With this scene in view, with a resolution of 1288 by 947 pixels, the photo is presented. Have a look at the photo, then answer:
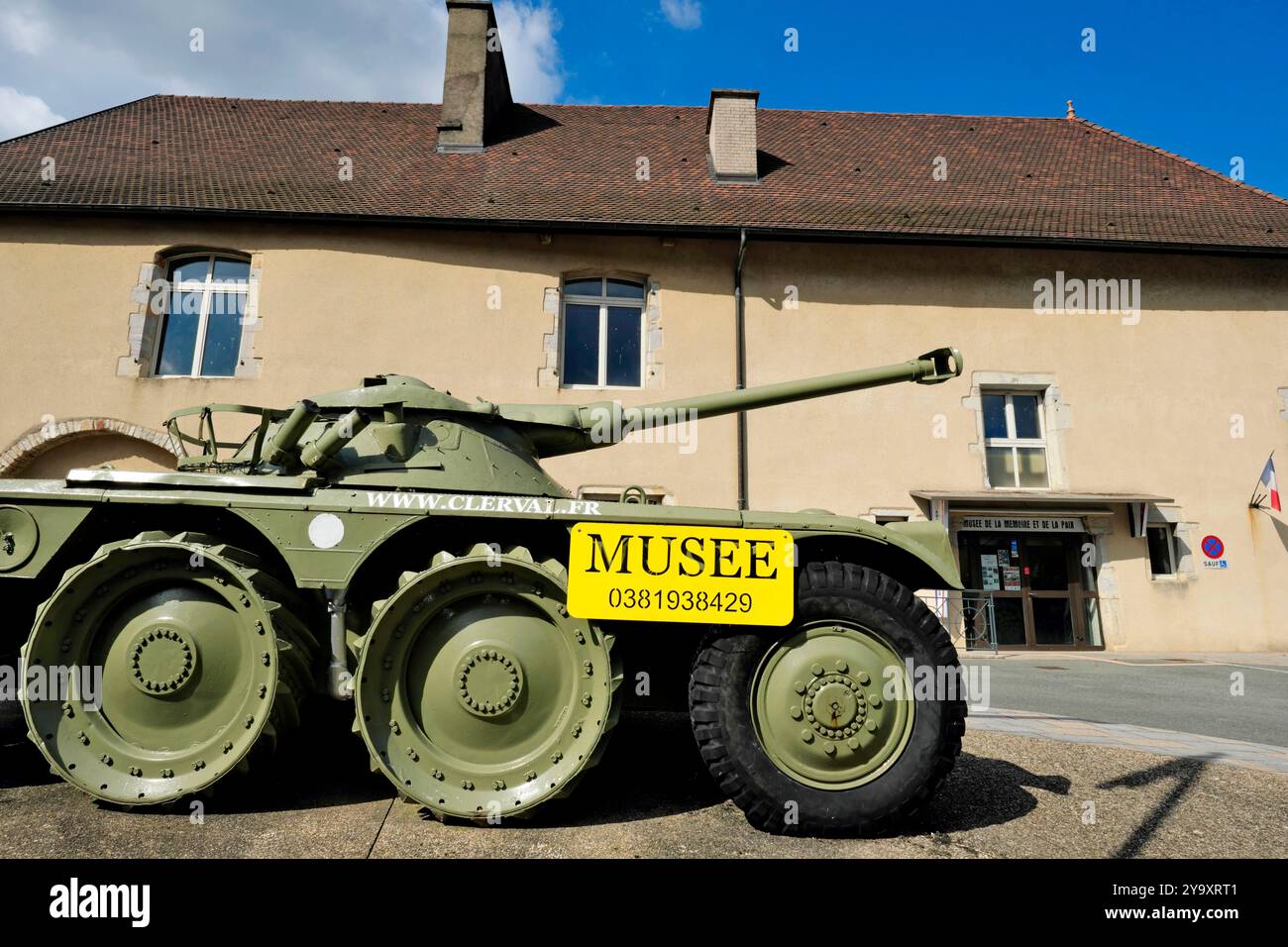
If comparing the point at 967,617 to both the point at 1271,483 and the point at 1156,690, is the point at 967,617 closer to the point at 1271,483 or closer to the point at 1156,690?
the point at 1156,690

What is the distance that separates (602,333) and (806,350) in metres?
3.34

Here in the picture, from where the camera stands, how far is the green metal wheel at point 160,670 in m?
3.05

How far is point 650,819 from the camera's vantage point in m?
3.23

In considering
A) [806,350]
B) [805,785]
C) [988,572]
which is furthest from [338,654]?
[988,572]

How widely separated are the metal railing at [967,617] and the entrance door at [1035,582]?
0.54ft

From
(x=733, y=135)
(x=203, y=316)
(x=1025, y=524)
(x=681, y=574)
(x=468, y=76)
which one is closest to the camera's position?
(x=681, y=574)

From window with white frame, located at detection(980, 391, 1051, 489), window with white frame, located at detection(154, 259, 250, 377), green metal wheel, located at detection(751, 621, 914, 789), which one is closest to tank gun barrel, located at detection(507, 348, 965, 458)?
green metal wheel, located at detection(751, 621, 914, 789)

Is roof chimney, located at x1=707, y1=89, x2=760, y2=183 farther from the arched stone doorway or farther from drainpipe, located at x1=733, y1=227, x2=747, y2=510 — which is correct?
the arched stone doorway

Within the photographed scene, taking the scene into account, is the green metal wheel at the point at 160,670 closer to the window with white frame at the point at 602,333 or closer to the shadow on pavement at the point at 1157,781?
the shadow on pavement at the point at 1157,781

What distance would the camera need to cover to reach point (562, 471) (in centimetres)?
1124

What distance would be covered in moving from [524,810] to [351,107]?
16.7m

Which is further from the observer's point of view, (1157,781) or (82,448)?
(82,448)

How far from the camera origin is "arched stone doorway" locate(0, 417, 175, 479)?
1069cm
